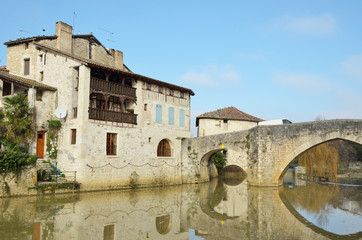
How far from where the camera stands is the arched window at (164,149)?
22800mm

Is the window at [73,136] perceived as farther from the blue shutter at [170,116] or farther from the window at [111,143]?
the blue shutter at [170,116]

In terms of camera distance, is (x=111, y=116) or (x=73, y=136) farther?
(x=111, y=116)

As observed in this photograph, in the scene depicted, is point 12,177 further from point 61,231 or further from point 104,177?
point 61,231

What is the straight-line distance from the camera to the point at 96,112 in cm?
1859

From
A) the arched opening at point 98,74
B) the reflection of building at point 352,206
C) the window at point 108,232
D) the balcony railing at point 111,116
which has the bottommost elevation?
the reflection of building at point 352,206

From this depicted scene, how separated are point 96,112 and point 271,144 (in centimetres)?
1134

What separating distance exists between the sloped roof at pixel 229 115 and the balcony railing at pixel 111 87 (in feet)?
41.9

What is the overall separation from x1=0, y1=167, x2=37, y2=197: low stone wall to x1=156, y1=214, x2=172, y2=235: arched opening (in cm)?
772

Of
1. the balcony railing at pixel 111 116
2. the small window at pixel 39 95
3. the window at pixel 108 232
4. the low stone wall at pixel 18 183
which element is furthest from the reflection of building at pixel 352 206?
the small window at pixel 39 95

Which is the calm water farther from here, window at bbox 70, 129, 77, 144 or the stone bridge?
the stone bridge

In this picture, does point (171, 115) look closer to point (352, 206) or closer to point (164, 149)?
point (164, 149)

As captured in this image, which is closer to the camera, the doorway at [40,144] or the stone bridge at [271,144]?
the stone bridge at [271,144]

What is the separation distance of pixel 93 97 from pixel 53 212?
9.67 m

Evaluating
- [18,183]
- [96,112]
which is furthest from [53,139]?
[18,183]
